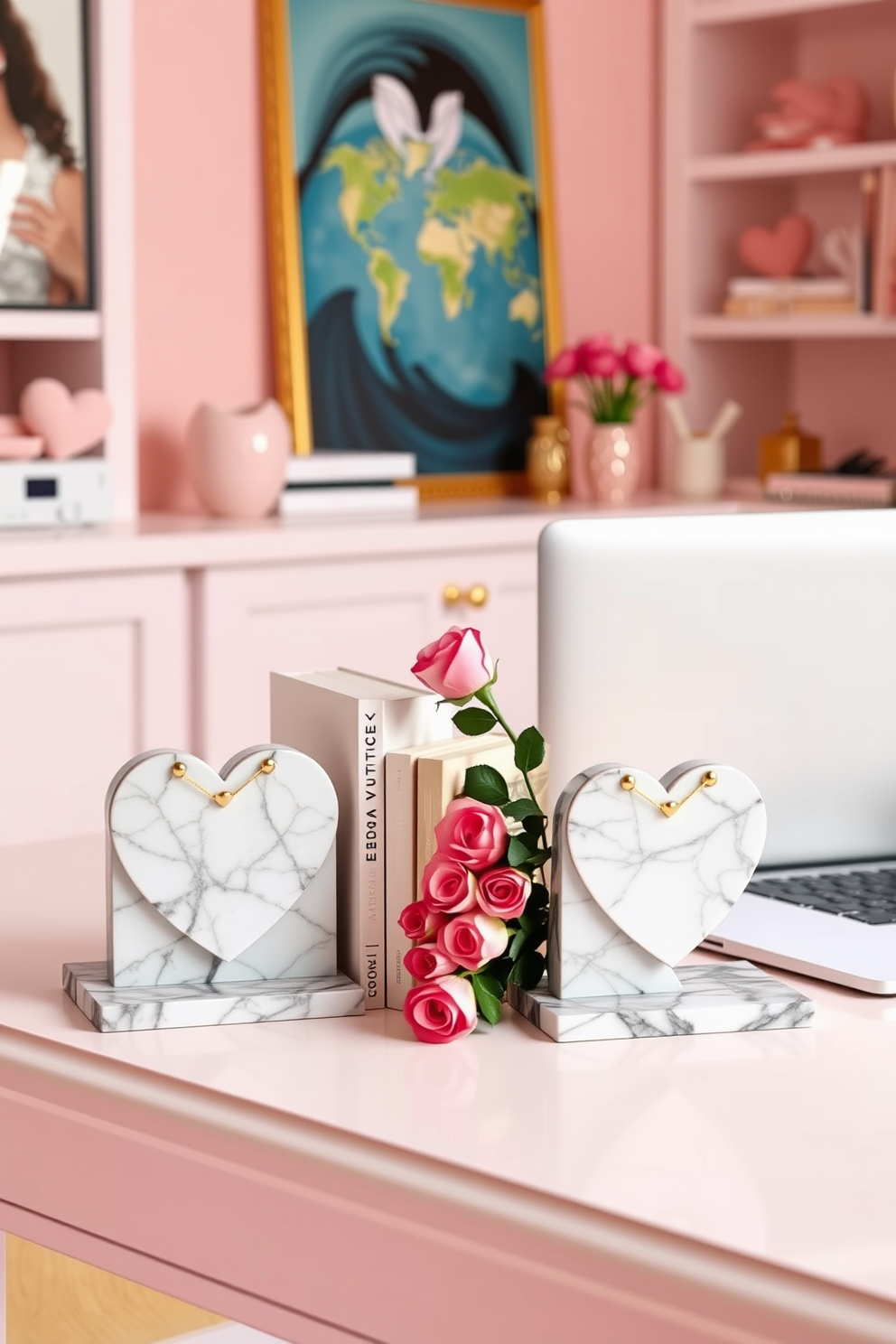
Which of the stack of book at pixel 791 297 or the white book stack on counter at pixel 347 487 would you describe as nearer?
the white book stack on counter at pixel 347 487

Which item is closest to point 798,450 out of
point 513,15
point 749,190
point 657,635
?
point 749,190

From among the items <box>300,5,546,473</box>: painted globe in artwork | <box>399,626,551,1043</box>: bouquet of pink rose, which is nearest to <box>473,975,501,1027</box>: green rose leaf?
<box>399,626,551,1043</box>: bouquet of pink rose

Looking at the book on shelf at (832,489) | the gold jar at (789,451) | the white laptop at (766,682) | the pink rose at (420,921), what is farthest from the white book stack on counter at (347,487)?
the pink rose at (420,921)

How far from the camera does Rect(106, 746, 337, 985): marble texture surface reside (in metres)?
1.12

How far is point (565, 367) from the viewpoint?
3.62 metres

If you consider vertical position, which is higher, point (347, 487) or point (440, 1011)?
point (347, 487)

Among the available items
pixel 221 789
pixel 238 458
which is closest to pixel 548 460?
pixel 238 458

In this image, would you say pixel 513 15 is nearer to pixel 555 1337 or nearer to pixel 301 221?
pixel 301 221

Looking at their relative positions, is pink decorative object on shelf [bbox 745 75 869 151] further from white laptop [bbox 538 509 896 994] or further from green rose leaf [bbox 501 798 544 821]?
green rose leaf [bbox 501 798 544 821]

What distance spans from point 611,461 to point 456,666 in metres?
2.56

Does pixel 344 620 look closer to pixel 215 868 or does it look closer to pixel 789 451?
pixel 789 451

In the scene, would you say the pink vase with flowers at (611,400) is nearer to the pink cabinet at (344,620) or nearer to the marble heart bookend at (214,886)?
the pink cabinet at (344,620)

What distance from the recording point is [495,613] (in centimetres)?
315

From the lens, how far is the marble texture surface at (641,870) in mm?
1123
